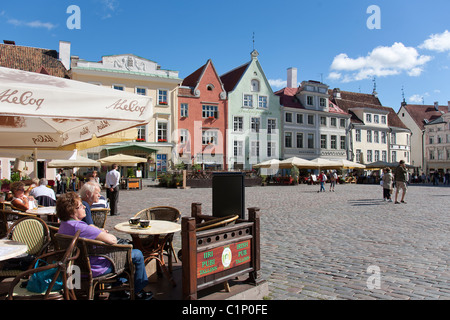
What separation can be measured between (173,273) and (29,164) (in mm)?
31911

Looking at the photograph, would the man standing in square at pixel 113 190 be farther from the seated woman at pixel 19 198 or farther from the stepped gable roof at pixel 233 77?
the stepped gable roof at pixel 233 77

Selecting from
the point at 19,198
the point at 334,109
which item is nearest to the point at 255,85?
the point at 334,109

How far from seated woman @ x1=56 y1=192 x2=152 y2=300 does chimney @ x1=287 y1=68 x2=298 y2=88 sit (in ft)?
159

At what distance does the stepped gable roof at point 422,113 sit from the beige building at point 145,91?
161 feet

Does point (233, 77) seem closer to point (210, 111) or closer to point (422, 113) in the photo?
point (210, 111)

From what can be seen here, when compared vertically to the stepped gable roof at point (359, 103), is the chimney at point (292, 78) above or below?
above

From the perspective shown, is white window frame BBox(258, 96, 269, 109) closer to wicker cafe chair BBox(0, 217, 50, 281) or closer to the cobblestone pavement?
the cobblestone pavement

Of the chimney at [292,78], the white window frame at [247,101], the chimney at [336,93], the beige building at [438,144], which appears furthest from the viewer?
the beige building at [438,144]

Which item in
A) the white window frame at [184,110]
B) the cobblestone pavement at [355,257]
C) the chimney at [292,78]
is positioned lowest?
the cobblestone pavement at [355,257]

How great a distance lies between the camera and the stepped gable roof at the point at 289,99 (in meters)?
44.7

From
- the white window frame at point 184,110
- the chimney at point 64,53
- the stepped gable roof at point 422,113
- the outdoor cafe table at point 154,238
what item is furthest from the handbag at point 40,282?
the stepped gable roof at point 422,113

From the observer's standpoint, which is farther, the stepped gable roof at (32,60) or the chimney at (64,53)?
the chimney at (64,53)

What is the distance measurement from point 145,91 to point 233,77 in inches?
481

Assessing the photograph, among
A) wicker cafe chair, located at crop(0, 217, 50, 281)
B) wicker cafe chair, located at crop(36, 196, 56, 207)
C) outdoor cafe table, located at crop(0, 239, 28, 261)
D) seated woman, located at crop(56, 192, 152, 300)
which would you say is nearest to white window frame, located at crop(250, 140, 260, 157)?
wicker cafe chair, located at crop(36, 196, 56, 207)
